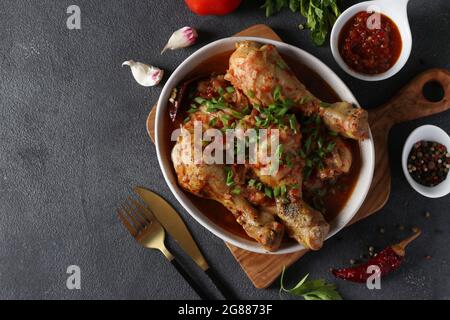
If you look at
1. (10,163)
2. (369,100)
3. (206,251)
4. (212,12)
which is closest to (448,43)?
(369,100)

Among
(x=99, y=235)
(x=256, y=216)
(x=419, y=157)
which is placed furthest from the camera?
(x=99, y=235)

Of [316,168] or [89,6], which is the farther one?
[89,6]

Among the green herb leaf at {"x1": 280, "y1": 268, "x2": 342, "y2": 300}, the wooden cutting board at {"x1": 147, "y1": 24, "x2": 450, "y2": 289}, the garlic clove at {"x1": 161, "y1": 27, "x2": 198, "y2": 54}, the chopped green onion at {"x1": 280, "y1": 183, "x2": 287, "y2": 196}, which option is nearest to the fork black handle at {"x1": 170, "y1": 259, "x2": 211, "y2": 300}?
the wooden cutting board at {"x1": 147, "y1": 24, "x2": 450, "y2": 289}

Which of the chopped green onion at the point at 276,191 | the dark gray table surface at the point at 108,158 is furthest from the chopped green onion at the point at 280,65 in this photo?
the chopped green onion at the point at 276,191

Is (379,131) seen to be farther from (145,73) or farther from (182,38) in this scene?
(145,73)

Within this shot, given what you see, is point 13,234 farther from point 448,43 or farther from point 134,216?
point 448,43

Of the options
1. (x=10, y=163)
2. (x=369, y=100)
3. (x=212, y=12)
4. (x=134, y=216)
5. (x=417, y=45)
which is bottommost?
(x=134, y=216)

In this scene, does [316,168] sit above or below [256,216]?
above
